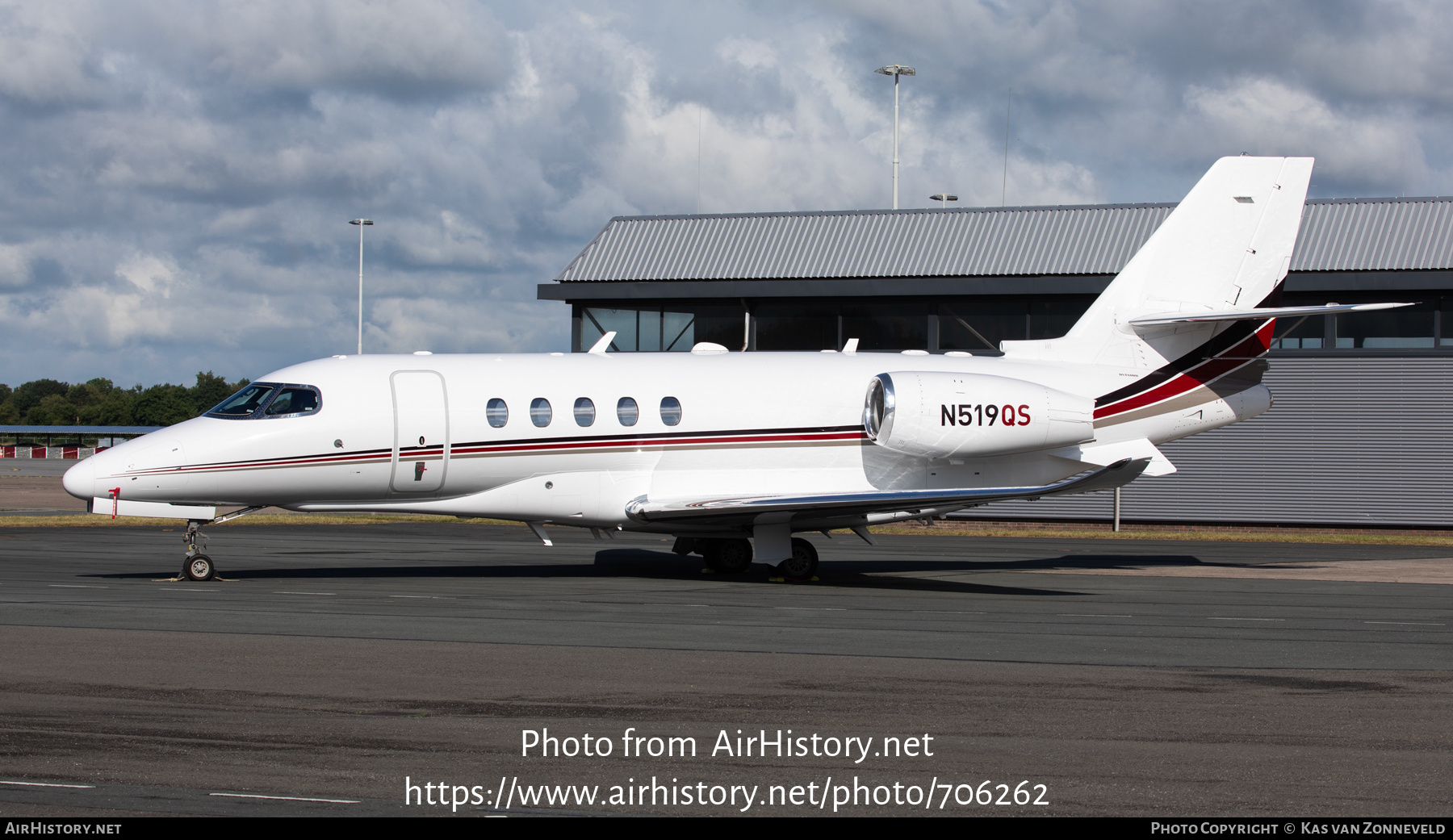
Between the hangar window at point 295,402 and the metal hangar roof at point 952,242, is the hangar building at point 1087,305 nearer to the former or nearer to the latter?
the metal hangar roof at point 952,242

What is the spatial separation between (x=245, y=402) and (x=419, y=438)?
251cm

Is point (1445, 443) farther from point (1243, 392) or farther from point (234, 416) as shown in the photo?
point (234, 416)

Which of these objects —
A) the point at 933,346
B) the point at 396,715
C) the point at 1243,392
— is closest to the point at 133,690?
the point at 396,715

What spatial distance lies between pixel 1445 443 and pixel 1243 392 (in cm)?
1291

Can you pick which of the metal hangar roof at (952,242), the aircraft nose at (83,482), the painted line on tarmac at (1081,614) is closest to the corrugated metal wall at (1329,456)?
the metal hangar roof at (952,242)

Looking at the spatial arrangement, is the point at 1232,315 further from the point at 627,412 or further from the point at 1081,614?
the point at 627,412

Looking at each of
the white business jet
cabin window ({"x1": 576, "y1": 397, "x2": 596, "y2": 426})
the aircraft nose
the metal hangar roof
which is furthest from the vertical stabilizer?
the aircraft nose

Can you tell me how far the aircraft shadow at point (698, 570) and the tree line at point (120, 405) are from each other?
109 meters

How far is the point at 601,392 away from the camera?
764 inches

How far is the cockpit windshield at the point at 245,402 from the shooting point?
18.3m

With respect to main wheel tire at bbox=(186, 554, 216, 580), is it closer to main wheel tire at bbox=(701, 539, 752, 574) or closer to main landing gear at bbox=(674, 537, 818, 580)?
main landing gear at bbox=(674, 537, 818, 580)

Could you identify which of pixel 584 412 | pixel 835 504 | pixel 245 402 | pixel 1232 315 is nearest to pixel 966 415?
pixel 835 504

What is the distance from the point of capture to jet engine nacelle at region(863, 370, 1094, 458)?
63.2ft

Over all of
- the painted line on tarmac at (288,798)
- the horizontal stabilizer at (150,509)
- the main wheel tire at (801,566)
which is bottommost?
the painted line on tarmac at (288,798)
